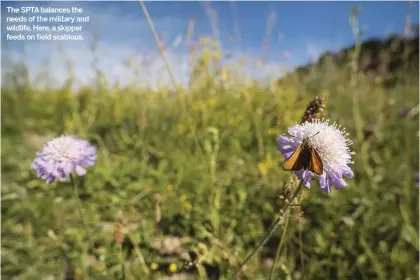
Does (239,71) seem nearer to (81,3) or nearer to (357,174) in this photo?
(357,174)

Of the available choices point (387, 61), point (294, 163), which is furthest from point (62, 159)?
point (387, 61)

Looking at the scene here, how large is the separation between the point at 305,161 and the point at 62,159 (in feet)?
2.72

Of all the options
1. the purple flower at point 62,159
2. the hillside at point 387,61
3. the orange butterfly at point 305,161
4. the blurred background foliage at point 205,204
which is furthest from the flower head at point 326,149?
the hillside at point 387,61

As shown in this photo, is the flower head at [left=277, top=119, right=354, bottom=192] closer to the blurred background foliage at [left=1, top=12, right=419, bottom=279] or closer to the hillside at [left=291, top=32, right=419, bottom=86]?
the blurred background foliage at [left=1, top=12, right=419, bottom=279]

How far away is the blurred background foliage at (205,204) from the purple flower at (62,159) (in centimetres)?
22

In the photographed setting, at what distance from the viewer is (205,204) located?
6.07 ft

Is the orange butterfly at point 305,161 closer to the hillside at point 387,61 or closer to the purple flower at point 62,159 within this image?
the purple flower at point 62,159

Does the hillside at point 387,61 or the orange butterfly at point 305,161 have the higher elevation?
the hillside at point 387,61

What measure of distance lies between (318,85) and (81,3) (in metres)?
3.08

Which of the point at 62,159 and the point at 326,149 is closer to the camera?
the point at 326,149

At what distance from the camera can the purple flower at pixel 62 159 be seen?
1167mm

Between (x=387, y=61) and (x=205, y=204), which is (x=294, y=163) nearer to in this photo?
(x=205, y=204)

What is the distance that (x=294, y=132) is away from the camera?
0.83 metres

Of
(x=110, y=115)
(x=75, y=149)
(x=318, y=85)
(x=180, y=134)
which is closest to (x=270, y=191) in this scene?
(x=180, y=134)
